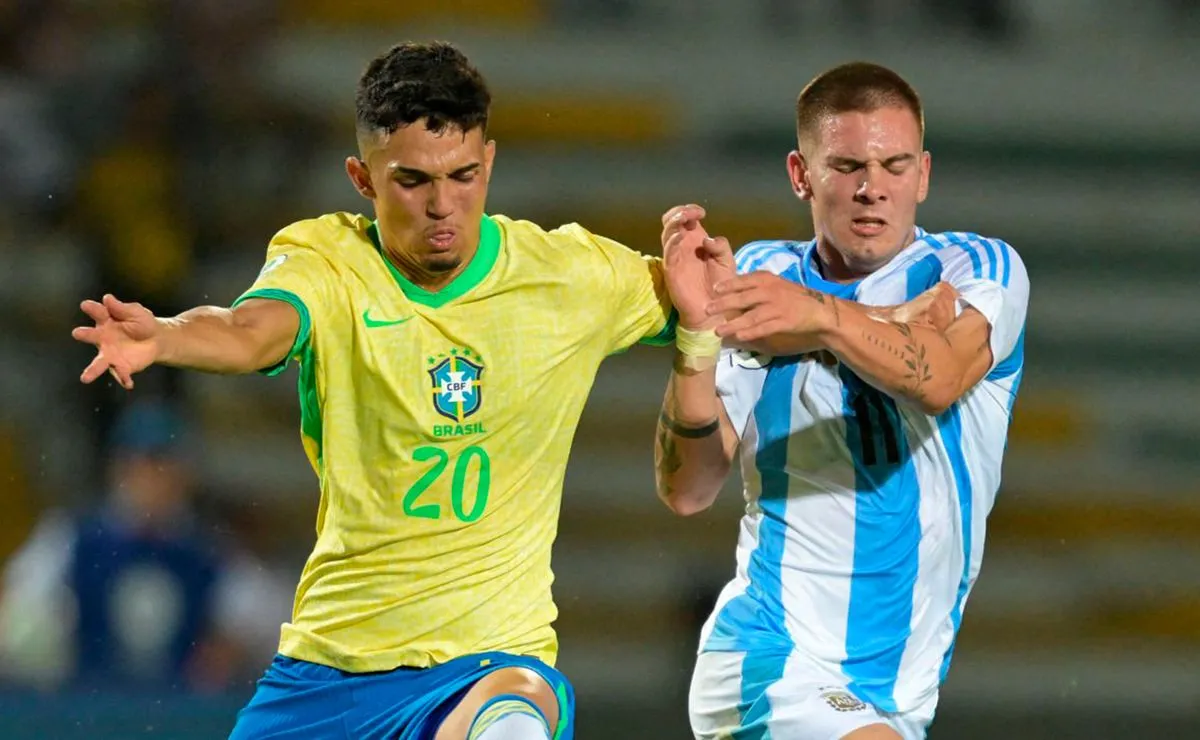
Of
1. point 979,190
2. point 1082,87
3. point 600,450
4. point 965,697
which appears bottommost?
point 965,697

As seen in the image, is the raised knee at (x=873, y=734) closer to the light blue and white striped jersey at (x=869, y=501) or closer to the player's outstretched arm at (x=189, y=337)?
the light blue and white striped jersey at (x=869, y=501)

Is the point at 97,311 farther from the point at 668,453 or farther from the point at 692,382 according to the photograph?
the point at 668,453

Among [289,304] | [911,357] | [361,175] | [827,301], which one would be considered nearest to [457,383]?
[289,304]

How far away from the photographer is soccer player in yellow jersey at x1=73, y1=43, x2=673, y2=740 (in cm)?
286

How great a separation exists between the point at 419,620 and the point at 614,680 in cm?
225

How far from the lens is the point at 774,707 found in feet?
10.1

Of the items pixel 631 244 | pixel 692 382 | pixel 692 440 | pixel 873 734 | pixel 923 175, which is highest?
Answer: pixel 631 244

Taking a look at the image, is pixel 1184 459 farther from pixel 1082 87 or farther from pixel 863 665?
pixel 863 665

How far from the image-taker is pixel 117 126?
5.30 metres

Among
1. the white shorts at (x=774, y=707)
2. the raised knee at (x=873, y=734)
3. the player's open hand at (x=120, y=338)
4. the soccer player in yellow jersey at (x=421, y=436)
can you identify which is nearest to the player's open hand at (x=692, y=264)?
the soccer player in yellow jersey at (x=421, y=436)

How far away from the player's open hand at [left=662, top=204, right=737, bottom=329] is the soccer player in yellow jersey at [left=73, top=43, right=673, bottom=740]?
21 centimetres

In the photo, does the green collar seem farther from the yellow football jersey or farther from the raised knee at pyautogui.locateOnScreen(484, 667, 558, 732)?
the raised knee at pyautogui.locateOnScreen(484, 667, 558, 732)

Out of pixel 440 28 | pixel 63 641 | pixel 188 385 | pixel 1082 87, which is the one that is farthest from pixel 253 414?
pixel 1082 87

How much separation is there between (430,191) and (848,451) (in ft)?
2.99
